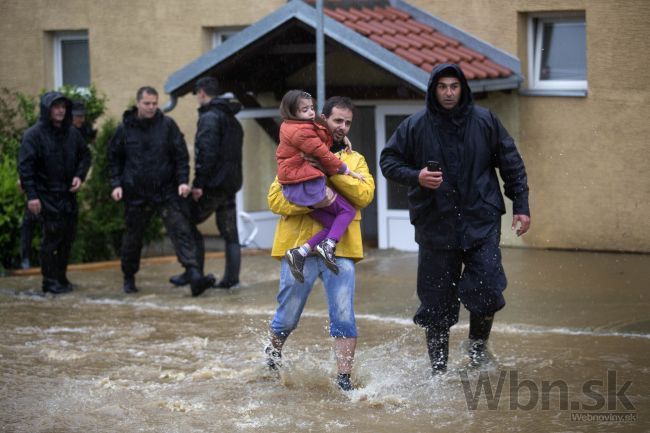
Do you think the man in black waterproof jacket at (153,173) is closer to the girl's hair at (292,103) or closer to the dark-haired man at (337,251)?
the dark-haired man at (337,251)

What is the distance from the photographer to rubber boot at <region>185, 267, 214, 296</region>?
36.4 ft

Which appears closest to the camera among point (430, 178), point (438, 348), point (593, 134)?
point (430, 178)

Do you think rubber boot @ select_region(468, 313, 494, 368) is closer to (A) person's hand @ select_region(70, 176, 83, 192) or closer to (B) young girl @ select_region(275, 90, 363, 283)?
(B) young girl @ select_region(275, 90, 363, 283)

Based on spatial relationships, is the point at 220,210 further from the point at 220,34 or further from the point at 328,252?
the point at 220,34

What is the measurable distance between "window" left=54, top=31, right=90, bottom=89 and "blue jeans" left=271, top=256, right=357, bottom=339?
33.9ft

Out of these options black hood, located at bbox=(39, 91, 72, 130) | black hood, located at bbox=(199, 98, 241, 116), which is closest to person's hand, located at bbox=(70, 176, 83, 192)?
black hood, located at bbox=(39, 91, 72, 130)

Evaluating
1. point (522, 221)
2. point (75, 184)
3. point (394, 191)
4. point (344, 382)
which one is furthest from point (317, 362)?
point (394, 191)

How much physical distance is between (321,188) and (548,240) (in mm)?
6315

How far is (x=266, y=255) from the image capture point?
13.9m

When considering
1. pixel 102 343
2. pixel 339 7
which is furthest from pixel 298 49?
pixel 102 343

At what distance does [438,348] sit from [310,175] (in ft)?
4.58

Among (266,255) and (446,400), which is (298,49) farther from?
(446,400)

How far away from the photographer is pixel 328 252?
7117 millimetres

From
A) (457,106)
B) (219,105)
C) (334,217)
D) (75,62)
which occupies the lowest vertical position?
(334,217)
